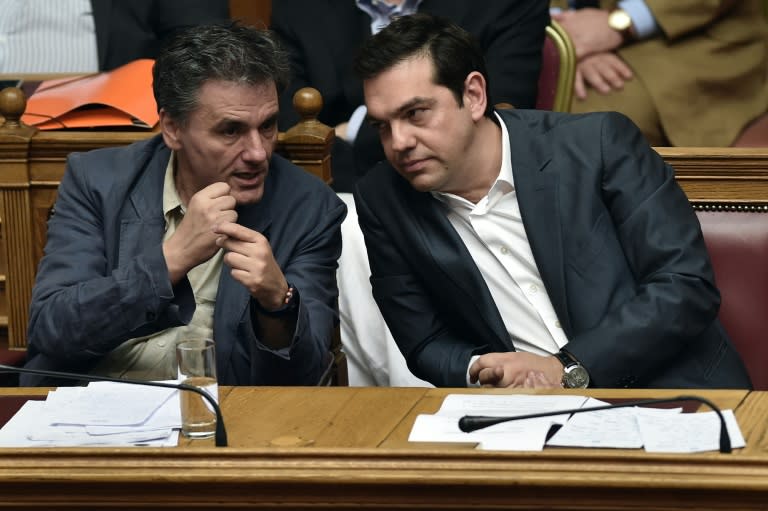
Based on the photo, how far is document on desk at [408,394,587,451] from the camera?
1552mm

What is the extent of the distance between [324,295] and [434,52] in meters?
0.46

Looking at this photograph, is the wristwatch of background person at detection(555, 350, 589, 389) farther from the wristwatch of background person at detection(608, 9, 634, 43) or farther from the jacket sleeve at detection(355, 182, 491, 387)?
the wristwatch of background person at detection(608, 9, 634, 43)

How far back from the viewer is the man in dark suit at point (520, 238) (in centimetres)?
224

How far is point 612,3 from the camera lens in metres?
3.64

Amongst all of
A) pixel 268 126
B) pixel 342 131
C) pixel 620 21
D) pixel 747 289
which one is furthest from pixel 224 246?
pixel 620 21

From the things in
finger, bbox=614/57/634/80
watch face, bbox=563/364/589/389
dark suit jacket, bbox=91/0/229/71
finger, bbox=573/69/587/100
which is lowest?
watch face, bbox=563/364/589/389

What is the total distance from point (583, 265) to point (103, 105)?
3.74 ft

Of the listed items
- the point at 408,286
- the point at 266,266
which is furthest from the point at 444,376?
the point at 266,266

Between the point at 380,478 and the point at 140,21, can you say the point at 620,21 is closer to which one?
the point at 140,21

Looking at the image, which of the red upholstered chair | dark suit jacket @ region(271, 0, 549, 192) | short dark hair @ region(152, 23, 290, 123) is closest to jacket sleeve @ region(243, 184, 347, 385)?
short dark hair @ region(152, 23, 290, 123)

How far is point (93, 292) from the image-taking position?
7.16 feet

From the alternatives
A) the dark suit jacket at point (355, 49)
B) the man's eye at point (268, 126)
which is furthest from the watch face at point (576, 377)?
the dark suit jacket at point (355, 49)

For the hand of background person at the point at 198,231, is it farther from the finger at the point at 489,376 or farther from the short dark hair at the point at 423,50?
the finger at the point at 489,376

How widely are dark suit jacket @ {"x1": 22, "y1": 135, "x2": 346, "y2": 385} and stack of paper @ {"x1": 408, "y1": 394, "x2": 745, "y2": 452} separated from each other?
0.51 meters
